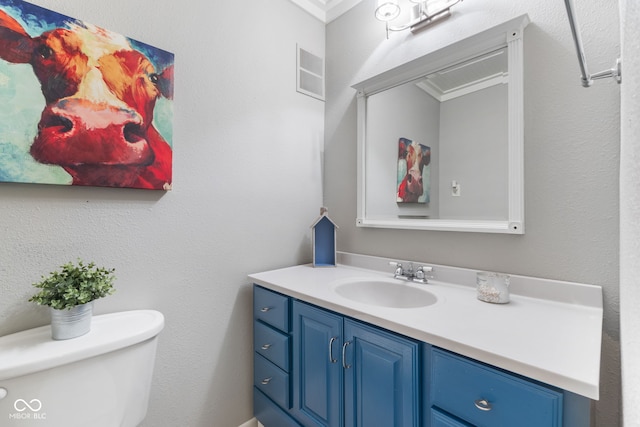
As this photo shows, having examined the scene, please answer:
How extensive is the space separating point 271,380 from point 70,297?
2.91 ft

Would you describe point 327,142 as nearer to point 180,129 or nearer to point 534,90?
point 180,129

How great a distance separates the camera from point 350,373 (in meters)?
0.98

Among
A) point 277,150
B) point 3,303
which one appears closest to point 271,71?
point 277,150

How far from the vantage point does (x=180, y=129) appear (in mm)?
1220

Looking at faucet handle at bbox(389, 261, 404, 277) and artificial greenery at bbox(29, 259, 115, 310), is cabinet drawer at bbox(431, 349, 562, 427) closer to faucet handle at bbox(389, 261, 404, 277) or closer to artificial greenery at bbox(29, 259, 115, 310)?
faucet handle at bbox(389, 261, 404, 277)

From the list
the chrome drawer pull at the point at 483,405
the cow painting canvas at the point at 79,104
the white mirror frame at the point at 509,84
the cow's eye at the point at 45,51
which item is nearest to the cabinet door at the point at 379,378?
the chrome drawer pull at the point at 483,405

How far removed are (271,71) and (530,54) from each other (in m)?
1.19

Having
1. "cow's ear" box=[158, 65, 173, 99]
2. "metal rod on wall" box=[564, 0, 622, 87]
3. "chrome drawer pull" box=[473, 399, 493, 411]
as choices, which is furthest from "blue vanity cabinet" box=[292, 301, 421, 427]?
"cow's ear" box=[158, 65, 173, 99]

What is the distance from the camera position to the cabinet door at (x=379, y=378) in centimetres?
82

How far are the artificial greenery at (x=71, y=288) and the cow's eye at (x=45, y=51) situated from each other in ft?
2.25

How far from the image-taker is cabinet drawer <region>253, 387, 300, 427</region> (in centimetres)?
124

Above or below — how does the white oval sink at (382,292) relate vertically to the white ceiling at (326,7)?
below

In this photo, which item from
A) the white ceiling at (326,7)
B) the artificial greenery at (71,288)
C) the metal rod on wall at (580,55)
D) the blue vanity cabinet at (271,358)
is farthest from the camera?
the white ceiling at (326,7)

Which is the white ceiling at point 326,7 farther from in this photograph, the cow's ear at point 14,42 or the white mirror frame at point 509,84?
the cow's ear at point 14,42
